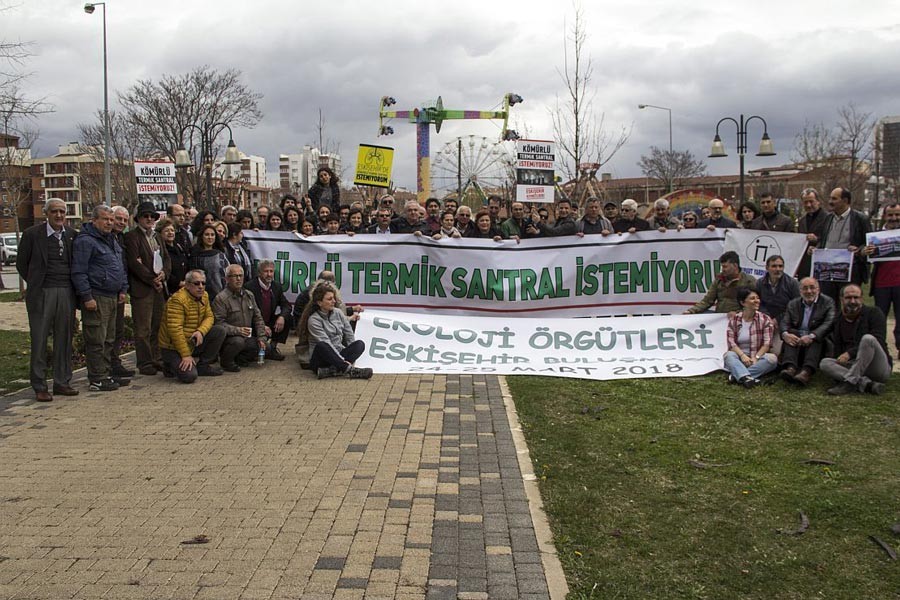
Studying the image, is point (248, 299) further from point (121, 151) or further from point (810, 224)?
point (121, 151)

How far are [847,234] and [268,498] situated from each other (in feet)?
24.7

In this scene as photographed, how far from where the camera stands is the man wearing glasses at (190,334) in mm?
8719

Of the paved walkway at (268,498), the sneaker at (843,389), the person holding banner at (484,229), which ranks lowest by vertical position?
the paved walkway at (268,498)

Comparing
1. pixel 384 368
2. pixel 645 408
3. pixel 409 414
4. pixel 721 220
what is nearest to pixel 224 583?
pixel 409 414

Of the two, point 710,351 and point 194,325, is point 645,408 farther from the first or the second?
point 194,325

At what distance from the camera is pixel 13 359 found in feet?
35.1

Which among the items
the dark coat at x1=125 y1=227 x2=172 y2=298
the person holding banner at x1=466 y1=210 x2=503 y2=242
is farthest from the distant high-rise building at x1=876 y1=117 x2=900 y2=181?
the dark coat at x1=125 y1=227 x2=172 y2=298

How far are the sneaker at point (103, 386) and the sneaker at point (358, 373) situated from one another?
8.21ft

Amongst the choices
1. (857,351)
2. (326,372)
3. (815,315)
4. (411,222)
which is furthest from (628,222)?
(326,372)

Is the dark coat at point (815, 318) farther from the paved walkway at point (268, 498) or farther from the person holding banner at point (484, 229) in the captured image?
the person holding banner at point (484, 229)

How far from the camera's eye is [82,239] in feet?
26.7

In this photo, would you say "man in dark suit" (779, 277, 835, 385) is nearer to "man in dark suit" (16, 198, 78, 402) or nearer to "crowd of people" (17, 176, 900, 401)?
"crowd of people" (17, 176, 900, 401)

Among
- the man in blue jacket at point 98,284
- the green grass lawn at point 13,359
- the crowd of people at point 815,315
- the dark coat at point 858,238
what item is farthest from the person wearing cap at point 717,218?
the green grass lawn at point 13,359

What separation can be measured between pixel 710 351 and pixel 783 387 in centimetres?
116
